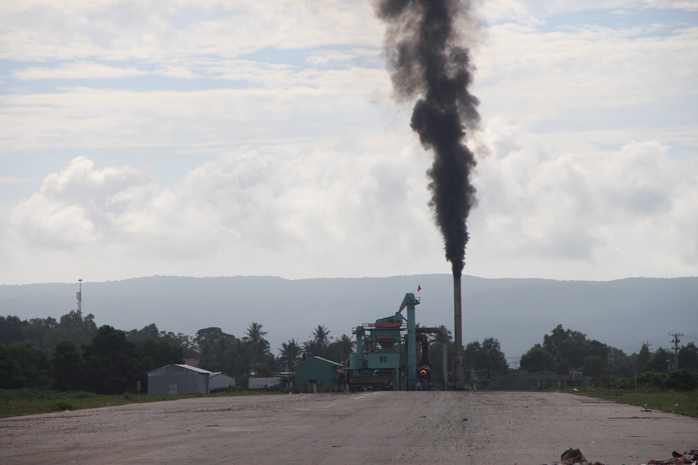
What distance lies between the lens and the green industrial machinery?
8762 centimetres

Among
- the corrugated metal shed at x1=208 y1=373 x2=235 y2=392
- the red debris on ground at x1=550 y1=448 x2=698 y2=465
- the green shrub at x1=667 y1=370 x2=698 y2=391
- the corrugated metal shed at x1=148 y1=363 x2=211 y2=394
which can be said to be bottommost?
the corrugated metal shed at x1=208 y1=373 x2=235 y2=392

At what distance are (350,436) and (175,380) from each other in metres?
67.5

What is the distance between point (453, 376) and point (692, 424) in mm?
58221

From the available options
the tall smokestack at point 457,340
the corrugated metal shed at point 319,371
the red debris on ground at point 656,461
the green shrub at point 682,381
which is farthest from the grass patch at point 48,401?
the green shrub at point 682,381

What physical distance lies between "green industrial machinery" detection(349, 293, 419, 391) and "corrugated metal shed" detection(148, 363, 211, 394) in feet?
56.4

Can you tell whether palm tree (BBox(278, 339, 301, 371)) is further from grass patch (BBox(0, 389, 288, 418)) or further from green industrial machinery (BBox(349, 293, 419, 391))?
grass patch (BBox(0, 389, 288, 418))

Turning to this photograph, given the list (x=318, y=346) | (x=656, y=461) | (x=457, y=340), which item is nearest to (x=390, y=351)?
(x=457, y=340)

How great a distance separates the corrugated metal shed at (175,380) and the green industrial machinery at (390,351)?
17190 mm

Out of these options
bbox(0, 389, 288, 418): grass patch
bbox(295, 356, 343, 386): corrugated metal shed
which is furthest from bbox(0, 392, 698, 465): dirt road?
bbox(295, 356, 343, 386): corrugated metal shed

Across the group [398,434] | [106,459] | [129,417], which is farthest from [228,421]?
[106,459]

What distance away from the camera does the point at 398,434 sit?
2622 cm

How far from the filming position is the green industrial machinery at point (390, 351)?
87.6m

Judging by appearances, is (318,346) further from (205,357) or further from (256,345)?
(205,357)

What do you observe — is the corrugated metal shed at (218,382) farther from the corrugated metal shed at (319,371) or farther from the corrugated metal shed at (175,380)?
the corrugated metal shed at (319,371)
